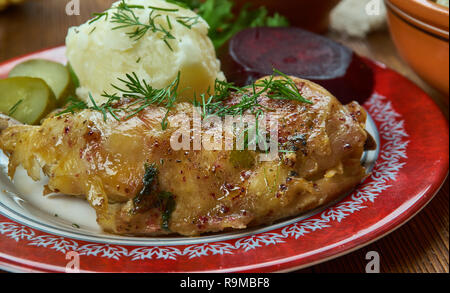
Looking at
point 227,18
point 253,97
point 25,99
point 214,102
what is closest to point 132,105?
point 214,102

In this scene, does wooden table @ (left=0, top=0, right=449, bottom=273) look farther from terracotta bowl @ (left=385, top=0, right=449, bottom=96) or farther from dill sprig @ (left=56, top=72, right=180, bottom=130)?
dill sprig @ (left=56, top=72, right=180, bottom=130)

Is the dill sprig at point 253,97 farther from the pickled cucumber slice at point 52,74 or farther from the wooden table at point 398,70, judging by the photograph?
the pickled cucumber slice at point 52,74

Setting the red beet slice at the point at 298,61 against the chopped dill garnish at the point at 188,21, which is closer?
the chopped dill garnish at the point at 188,21

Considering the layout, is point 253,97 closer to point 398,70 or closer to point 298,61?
point 298,61

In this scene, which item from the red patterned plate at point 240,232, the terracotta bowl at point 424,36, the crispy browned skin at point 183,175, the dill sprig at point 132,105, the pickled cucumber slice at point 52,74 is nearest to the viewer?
the red patterned plate at point 240,232

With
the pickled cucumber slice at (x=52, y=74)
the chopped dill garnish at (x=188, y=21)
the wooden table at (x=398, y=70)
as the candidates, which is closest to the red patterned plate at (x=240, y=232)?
the wooden table at (x=398, y=70)
